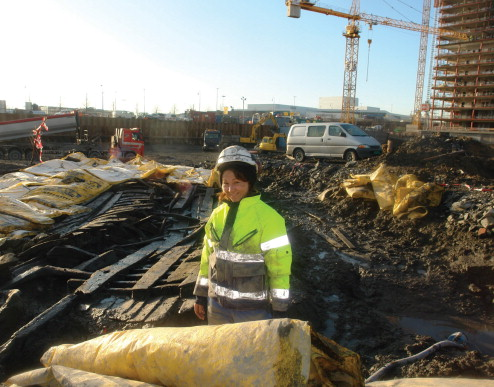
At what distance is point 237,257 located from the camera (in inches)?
89.4

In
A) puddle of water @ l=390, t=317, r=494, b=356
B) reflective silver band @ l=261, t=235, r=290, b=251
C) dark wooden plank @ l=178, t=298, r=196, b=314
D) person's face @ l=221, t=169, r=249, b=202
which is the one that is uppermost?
person's face @ l=221, t=169, r=249, b=202

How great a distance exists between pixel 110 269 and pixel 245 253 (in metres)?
3.15

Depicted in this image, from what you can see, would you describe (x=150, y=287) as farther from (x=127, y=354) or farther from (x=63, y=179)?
(x=63, y=179)

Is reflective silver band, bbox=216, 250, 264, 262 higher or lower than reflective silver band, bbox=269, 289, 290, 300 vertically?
higher

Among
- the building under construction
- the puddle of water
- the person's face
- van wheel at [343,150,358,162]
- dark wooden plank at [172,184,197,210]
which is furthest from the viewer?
the building under construction

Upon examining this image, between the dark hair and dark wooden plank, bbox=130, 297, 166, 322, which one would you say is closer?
the dark hair

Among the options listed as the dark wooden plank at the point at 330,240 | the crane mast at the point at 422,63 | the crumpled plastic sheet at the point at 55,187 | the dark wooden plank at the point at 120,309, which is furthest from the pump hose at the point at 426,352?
the crane mast at the point at 422,63

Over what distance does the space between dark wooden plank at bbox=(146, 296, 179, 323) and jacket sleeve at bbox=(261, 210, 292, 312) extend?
180 cm

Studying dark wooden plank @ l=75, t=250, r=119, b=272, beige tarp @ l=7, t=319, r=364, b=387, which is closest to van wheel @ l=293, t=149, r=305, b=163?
dark wooden plank @ l=75, t=250, r=119, b=272

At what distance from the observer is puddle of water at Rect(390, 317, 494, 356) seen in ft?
13.2

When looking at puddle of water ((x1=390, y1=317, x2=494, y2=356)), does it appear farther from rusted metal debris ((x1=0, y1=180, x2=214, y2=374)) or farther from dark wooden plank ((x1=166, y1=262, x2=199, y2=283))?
rusted metal debris ((x1=0, y1=180, x2=214, y2=374))

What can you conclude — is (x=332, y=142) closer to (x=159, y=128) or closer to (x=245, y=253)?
(x=245, y=253)

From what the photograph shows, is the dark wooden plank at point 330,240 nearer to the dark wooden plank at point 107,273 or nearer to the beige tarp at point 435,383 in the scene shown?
the dark wooden plank at point 107,273

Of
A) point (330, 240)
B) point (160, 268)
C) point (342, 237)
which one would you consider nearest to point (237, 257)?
point (160, 268)
